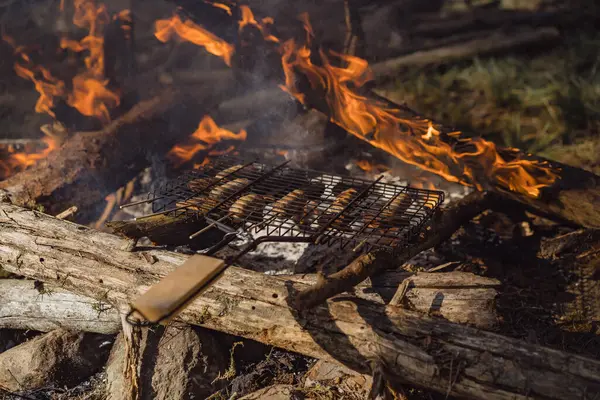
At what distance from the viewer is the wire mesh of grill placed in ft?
14.1

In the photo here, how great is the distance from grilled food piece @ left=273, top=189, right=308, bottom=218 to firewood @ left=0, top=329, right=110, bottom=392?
2176mm

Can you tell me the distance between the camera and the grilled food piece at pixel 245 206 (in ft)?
14.8

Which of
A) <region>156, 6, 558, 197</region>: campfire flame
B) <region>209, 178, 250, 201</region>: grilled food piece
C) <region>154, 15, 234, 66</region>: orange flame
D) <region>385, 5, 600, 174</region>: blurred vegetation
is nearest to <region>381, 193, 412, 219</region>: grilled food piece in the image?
<region>209, 178, 250, 201</region>: grilled food piece

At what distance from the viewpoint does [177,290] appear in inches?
117

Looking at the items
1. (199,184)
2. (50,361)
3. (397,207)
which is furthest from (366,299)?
(50,361)

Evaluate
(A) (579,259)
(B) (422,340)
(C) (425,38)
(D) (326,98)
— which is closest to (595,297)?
(A) (579,259)

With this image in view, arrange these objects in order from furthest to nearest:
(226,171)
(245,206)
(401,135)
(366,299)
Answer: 1. (401,135)
2. (226,171)
3. (245,206)
4. (366,299)

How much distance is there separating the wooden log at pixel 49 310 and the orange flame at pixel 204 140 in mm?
3277

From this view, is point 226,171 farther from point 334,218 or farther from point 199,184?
point 334,218

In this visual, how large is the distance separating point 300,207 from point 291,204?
0.10 metres

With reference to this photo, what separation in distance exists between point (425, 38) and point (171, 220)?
9095mm

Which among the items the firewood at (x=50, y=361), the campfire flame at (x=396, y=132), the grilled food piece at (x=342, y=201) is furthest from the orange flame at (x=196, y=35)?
the firewood at (x=50, y=361)

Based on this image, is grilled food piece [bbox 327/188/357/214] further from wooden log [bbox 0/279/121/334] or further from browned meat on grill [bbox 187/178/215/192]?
wooden log [bbox 0/279/121/334]

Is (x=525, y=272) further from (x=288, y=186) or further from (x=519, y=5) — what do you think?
(x=519, y=5)
